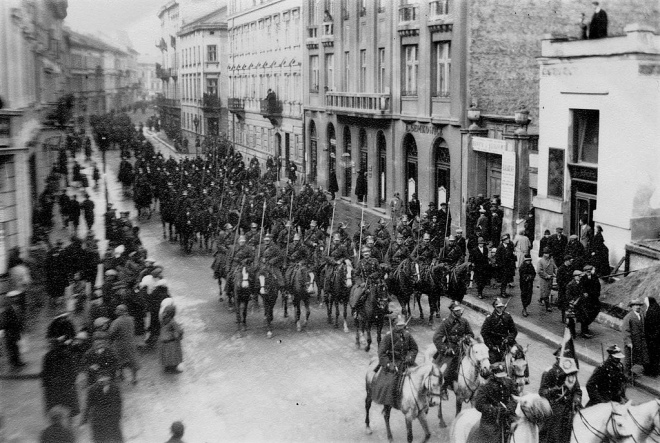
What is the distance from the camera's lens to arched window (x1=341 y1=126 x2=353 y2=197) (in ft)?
123

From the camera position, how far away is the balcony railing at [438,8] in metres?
28.0

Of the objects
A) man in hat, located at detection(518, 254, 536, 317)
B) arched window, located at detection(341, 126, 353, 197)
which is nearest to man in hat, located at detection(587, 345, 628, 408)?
man in hat, located at detection(518, 254, 536, 317)

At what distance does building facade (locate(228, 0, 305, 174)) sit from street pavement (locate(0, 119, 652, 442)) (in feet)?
86.4

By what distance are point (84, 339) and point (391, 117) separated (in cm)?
2247

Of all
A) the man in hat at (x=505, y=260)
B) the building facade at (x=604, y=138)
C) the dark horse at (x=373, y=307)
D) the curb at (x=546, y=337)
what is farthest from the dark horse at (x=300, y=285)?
the building facade at (x=604, y=138)

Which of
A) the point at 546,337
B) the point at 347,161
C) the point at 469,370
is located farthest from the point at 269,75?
the point at 469,370

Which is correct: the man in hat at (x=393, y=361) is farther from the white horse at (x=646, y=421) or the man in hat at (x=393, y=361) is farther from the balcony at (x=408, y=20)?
the balcony at (x=408, y=20)

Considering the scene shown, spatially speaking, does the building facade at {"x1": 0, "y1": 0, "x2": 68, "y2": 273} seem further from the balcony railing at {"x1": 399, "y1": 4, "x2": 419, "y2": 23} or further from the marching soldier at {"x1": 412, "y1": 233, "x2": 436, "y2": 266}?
the balcony railing at {"x1": 399, "y1": 4, "x2": 419, "y2": 23}

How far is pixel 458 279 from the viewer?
16.6 m

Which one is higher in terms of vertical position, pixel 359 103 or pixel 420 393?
pixel 359 103

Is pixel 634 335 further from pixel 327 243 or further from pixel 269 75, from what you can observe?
pixel 269 75

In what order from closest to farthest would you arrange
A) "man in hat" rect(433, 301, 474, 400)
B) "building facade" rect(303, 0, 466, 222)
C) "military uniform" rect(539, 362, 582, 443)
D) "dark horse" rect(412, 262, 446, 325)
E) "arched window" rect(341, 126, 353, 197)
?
"military uniform" rect(539, 362, 582, 443), "man in hat" rect(433, 301, 474, 400), "dark horse" rect(412, 262, 446, 325), "building facade" rect(303, 0, 466, 222), "arched window" rect(341, 126, 353, 197)

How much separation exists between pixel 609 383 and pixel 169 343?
765 cm

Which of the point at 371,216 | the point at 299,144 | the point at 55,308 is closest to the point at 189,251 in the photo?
the point at 55,308
